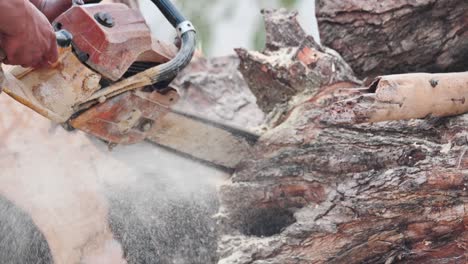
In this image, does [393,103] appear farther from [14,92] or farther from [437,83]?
[14,92]

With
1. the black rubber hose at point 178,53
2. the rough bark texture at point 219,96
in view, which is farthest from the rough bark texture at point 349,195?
the rough bark texture at point 219,96

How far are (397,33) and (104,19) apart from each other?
1.42 metres

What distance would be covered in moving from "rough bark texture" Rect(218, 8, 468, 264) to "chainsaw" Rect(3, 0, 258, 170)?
53 centimetres

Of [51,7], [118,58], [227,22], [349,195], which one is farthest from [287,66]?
[227,22]

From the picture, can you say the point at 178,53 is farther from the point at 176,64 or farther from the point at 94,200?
the point at 94,200

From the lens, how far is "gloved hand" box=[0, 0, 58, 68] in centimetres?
165

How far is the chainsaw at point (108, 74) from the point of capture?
2016mm

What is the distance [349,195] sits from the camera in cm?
240

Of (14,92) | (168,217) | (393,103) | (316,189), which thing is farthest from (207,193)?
(14,92)

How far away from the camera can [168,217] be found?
2.56 meters

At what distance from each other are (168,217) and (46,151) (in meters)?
0.58

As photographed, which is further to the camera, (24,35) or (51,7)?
(51,7)

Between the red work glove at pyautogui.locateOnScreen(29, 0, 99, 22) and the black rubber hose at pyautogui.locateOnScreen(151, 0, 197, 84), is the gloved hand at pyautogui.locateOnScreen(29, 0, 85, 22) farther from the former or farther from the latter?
the black rubber hose at pyautogui.locateOnScreen(151, 0, 197, 84)

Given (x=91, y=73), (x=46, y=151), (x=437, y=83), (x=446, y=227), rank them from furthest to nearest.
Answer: (x=46, y=151)
(x=437, y=83)
(x=446, y=227)
(x=91, y=73)
